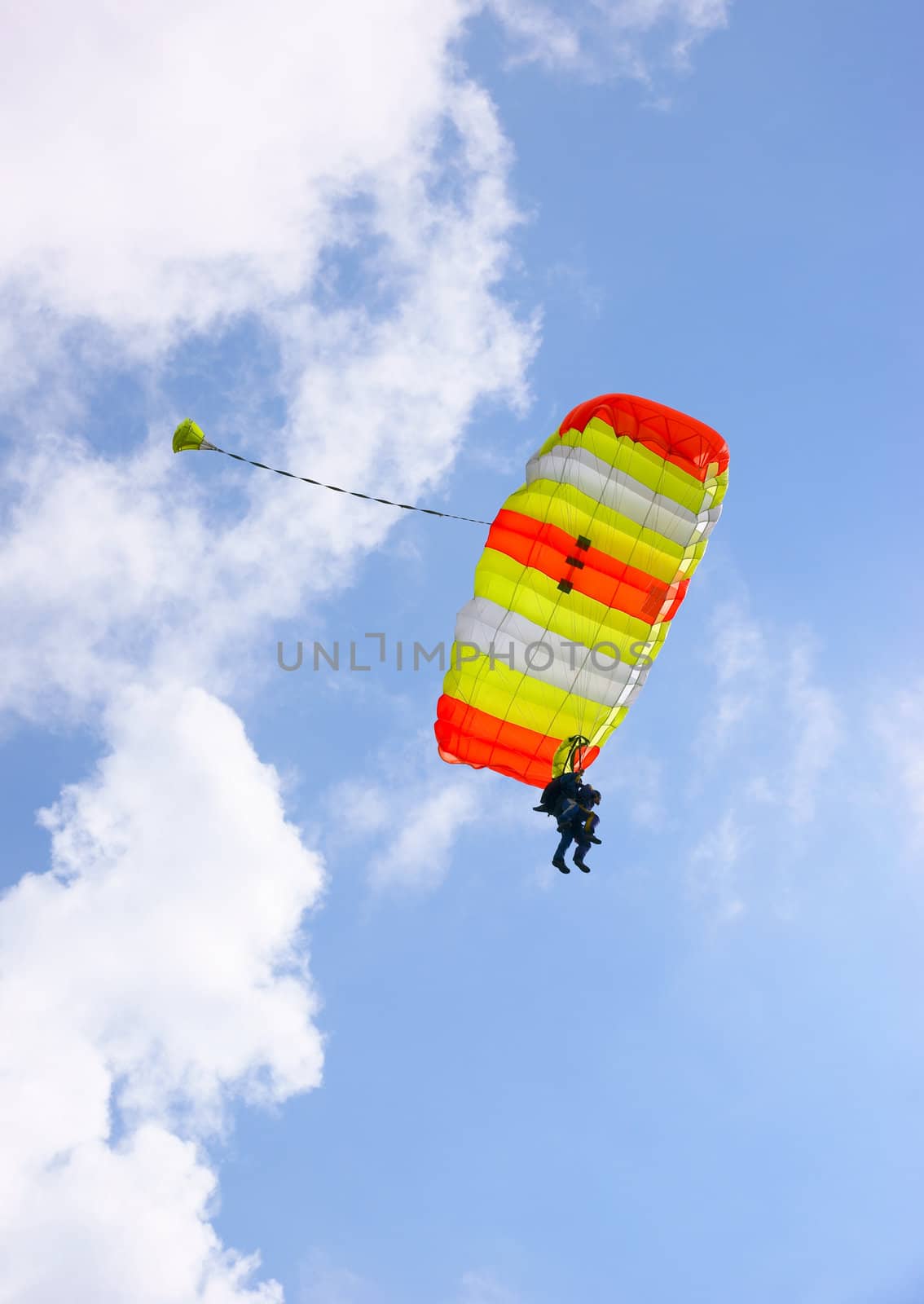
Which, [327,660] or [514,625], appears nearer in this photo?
[514,625]

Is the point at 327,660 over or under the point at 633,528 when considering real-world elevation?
under

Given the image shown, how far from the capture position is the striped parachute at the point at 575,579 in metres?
14.8

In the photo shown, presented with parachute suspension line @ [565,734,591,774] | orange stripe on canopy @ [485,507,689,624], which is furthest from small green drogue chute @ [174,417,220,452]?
parachute suspension line @ [565,734,591,774]

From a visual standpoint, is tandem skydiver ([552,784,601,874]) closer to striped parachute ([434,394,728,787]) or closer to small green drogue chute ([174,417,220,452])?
striped parachute ([434,394,728,787])

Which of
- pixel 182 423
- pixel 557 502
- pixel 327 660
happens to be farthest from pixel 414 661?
pixel 182 423

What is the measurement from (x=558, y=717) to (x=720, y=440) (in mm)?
4064

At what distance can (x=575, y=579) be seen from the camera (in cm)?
1503

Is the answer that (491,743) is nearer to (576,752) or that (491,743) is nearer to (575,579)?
(576,752)

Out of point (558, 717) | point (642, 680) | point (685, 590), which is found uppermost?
point (685, 590)

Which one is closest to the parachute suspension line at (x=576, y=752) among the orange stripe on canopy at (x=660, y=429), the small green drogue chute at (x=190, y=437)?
the orange stripe on canopy at (x=660, y=429)

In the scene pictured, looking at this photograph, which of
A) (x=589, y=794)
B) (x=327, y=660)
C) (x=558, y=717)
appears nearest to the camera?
(x=589, y=794)

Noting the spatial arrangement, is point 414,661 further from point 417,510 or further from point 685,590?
point 685,590

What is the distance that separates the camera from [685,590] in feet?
52.3

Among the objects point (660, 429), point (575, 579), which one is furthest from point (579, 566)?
point (660, 429)
